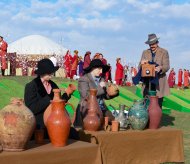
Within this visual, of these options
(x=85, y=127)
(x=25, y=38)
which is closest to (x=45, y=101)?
(x=85, y=127)

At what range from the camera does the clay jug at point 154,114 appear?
4.40 m

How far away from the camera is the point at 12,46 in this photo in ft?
82.7

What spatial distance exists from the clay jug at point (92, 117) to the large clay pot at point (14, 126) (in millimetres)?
1231

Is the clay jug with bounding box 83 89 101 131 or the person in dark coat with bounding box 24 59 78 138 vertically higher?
the person in dark coat with bounding box 24 59 78 138

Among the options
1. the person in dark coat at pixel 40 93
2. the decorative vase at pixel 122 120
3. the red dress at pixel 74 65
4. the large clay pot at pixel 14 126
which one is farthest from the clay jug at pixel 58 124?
the red dress at pixel 74 65

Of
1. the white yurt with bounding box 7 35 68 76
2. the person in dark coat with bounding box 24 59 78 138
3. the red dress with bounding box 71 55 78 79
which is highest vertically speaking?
the white yurt with bounding box 7 35 68 76

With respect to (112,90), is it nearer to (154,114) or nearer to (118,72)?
(154,114)

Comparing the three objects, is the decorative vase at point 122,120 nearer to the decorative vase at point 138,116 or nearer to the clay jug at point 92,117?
the decorative vase at point 138,116

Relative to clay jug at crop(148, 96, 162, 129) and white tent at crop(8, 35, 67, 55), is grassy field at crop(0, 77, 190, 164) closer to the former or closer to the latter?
clay jug at crop(148, 96, 162, 129)

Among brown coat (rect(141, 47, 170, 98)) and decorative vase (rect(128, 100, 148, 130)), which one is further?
brown coat (rect(141, 47, 170, 98))

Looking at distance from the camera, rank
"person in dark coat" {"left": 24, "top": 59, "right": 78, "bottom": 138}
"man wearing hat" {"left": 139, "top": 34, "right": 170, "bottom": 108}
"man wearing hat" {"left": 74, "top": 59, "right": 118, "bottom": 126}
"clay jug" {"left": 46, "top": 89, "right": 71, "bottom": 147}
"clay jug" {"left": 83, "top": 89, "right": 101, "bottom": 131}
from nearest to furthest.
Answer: "clay jug" {"left": 46, "top": 89, "right": 71, "bottom": 147}
"person in dark coat" {"left": 24, "top": 59, "right": 78, "bottom": 138}
"clay jug" {"left": 83, "top": 89, "right": 101, "bottom": 131}
"man wearing hat" {"left": 74, "top": 59, "right": 118, "bottom": 126}
"man wearing hat" {"left": 139, "top": 34, "right": 170, "bottom": 108}

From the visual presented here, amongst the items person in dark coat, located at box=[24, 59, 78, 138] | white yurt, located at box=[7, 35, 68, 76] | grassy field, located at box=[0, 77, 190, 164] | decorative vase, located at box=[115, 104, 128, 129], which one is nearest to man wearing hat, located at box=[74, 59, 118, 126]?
decorative vase, located at box=[115, 104, 128, 129]

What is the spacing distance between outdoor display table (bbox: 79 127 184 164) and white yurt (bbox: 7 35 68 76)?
14.6m

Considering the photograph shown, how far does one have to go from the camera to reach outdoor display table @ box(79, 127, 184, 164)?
382cm
